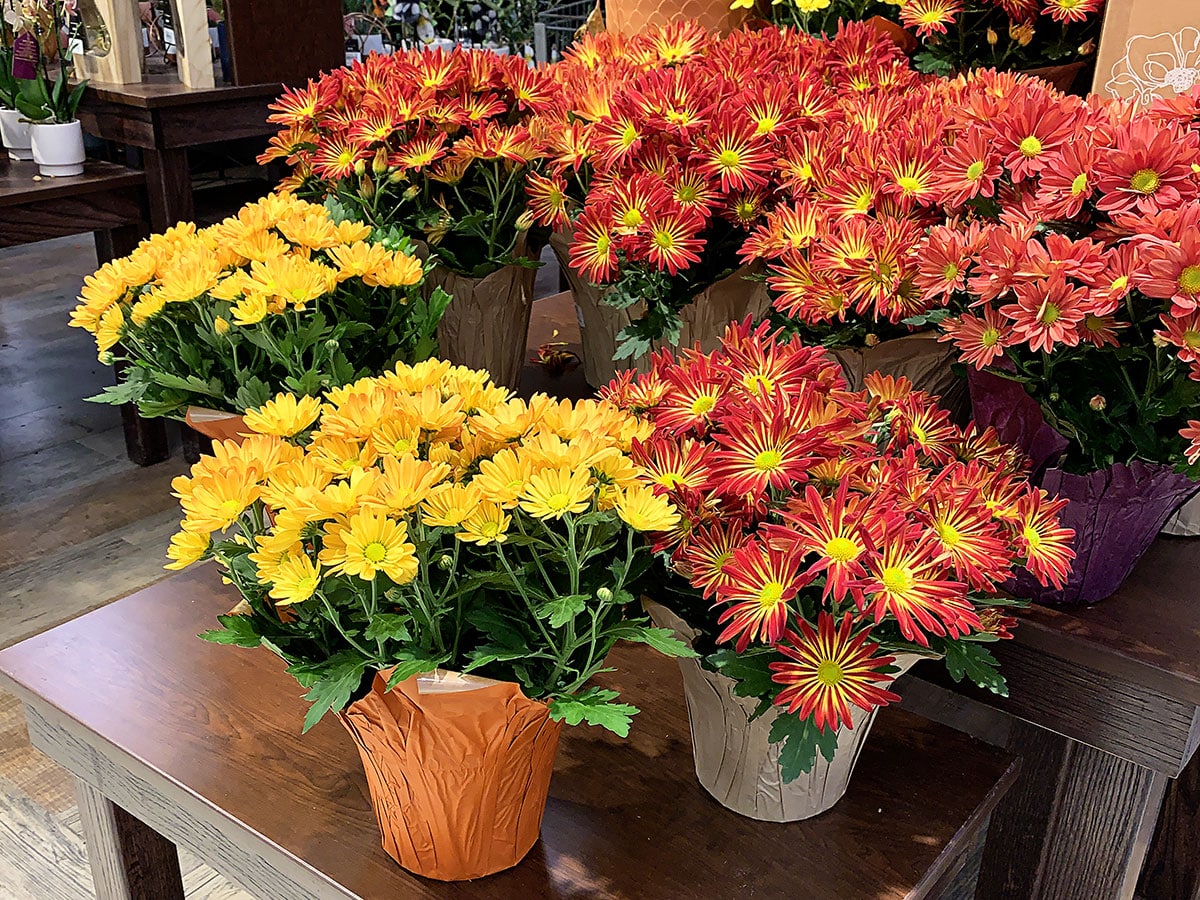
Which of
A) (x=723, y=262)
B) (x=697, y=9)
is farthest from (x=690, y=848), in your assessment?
(x=697, y=9)

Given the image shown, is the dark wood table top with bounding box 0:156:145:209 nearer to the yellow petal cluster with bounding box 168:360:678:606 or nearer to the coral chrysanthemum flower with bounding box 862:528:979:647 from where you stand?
the yellow petal cluster with bounding box 168:360:678:606

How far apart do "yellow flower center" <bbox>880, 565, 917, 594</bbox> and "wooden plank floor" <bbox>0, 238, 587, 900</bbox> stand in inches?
25.4

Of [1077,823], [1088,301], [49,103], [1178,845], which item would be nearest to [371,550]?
[1088,301]

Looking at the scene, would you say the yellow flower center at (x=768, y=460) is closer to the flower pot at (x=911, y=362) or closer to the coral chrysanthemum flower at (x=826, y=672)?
the coral chrysanthemum flower at (x=826, y=672)

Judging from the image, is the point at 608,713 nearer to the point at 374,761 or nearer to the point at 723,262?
the point at 374,761

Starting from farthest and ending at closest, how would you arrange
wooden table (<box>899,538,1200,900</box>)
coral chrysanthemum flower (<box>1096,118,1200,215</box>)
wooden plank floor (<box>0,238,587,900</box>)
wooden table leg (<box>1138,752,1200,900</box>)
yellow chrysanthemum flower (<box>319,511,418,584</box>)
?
wooden plank floor (<box>0,238,587,900</box>) < wooden table leg (<box>1138,752,1200,900</box>) < wooden table (<box>899,538,1200,900</box>) < coral chrysanthemum flower (<box>1096,118,1200,215</box>) < yellow chrysanthemum flower (<box>319,511,418,584</box>)

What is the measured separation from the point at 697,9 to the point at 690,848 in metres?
0.82

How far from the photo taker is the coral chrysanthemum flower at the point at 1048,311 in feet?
1.93

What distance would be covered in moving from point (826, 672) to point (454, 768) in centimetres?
21

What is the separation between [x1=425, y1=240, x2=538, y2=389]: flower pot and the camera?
1.03 meters

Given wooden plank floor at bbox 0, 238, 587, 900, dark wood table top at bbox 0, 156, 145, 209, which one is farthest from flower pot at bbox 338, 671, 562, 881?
dark wood table top at bbox 0, 156, 145, 209

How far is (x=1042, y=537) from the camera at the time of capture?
61 cm

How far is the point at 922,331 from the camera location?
759 millimetres

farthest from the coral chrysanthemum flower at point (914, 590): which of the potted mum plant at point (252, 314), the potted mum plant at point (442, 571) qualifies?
the potted mum plant at point (252, 314)
